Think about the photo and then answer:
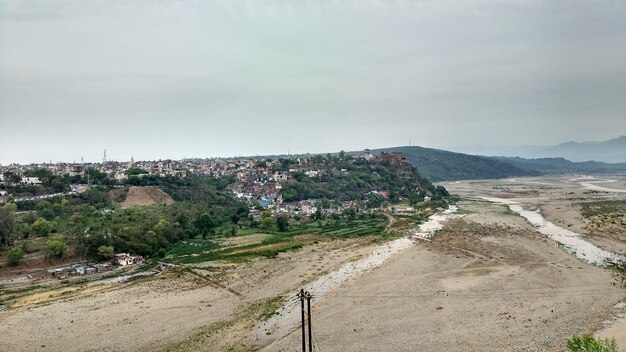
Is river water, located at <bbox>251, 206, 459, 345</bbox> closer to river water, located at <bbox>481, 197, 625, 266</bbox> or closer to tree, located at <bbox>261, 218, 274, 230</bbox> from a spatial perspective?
river water, located at <bbox>481, 197, 625, 266</bbox>

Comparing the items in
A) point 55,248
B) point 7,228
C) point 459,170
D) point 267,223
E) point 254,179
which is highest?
point 459,170

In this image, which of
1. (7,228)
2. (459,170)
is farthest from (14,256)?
(459,170)

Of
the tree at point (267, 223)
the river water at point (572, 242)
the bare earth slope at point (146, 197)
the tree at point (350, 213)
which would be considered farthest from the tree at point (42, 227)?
the river water at point (572, 242)

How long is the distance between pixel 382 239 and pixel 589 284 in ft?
76.3

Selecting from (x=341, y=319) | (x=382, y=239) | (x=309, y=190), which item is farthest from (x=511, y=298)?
(x=309, y=190)

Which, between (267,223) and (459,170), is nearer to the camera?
(267,223)

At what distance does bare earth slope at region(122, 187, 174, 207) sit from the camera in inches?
2606

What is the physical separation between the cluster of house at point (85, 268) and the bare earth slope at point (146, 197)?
2682 centimetres

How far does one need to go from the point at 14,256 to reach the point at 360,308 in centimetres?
2886

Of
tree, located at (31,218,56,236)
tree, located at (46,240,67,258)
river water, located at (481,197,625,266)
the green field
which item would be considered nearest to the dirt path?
river water, located at (481,197,625,266)

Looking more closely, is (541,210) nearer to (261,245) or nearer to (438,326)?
(261,245)

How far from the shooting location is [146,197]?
68.2m

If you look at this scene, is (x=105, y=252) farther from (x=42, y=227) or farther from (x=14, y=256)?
(x=42, y=227)

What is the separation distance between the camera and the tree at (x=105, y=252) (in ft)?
128
